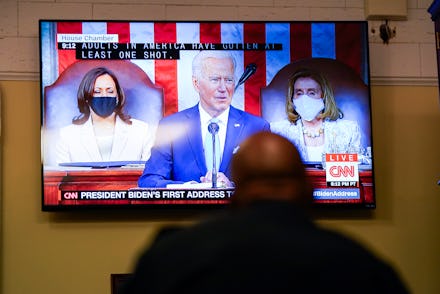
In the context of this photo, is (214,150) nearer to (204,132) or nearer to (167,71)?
(204,132)

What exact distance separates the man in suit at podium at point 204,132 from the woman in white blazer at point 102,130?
0.36 feet

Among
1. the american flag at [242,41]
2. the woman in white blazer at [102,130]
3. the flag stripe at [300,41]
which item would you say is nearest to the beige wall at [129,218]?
the woman in white blazer at [102,130]

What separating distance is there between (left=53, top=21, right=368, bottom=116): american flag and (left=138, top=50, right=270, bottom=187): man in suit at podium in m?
0.05

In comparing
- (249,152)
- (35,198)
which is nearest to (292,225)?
(249,152)

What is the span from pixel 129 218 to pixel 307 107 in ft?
3.96

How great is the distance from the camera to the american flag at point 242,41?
405 cm

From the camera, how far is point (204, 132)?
4.06 m

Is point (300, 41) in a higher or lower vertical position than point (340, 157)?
higher

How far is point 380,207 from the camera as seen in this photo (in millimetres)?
4238

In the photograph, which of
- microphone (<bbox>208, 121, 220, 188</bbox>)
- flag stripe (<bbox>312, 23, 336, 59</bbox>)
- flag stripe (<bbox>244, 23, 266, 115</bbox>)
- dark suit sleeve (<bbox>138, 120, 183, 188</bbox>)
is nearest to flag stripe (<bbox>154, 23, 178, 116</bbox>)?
dark suit sleeve (<bbox>138, 120, 183, 188</bbox>)

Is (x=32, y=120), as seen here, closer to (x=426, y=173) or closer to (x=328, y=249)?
(x=426, y=173)

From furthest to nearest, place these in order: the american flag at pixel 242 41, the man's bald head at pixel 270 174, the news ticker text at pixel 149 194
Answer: the american flag at pixel 242 41 < the news ticker text at pixel 149 194 < the man's bald head at pixel 270 174

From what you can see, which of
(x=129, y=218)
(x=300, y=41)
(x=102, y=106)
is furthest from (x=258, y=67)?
(x=129, y=218)

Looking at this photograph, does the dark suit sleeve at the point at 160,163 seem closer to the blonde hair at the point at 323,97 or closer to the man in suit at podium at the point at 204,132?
the man in suit at podium at the point at 204,132
